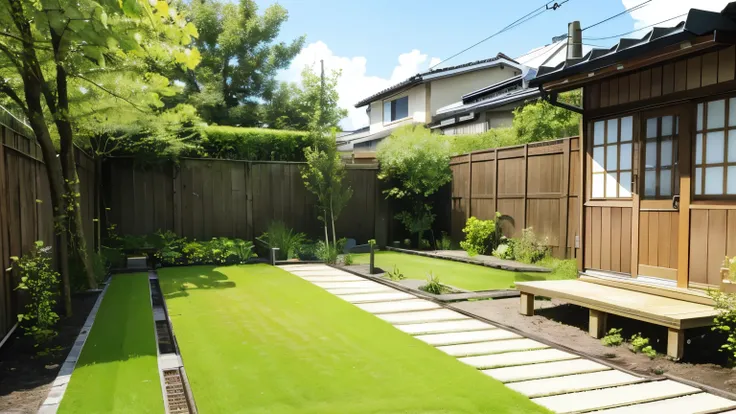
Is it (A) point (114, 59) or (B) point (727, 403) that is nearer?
(B) point (727, 403)

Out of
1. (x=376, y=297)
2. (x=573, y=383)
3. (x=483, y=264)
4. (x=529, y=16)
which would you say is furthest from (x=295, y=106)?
(x=573, y=383)

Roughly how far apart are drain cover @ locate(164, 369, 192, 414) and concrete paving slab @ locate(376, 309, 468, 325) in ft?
7.80

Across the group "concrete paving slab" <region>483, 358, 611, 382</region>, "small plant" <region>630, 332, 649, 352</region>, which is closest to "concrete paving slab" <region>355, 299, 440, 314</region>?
"concrete paving slab" <region>483, 358, 611, 382</region>

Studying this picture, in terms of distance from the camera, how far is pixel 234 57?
2131 centimetres

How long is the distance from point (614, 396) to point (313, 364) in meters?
2.18

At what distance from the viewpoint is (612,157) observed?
239 inches

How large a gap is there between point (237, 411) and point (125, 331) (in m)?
2.35

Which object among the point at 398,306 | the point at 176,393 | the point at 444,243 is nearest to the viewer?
the point at 176,393

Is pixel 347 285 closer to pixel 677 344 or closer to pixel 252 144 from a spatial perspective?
pixel 677 344

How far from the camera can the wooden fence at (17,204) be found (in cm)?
385

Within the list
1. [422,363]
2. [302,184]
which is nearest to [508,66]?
[302,184]

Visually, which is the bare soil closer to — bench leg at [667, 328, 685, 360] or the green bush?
bench leg at [667, 328, 685, 360]

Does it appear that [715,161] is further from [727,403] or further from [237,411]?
[237,411]

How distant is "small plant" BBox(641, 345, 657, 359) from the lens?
4012mm
